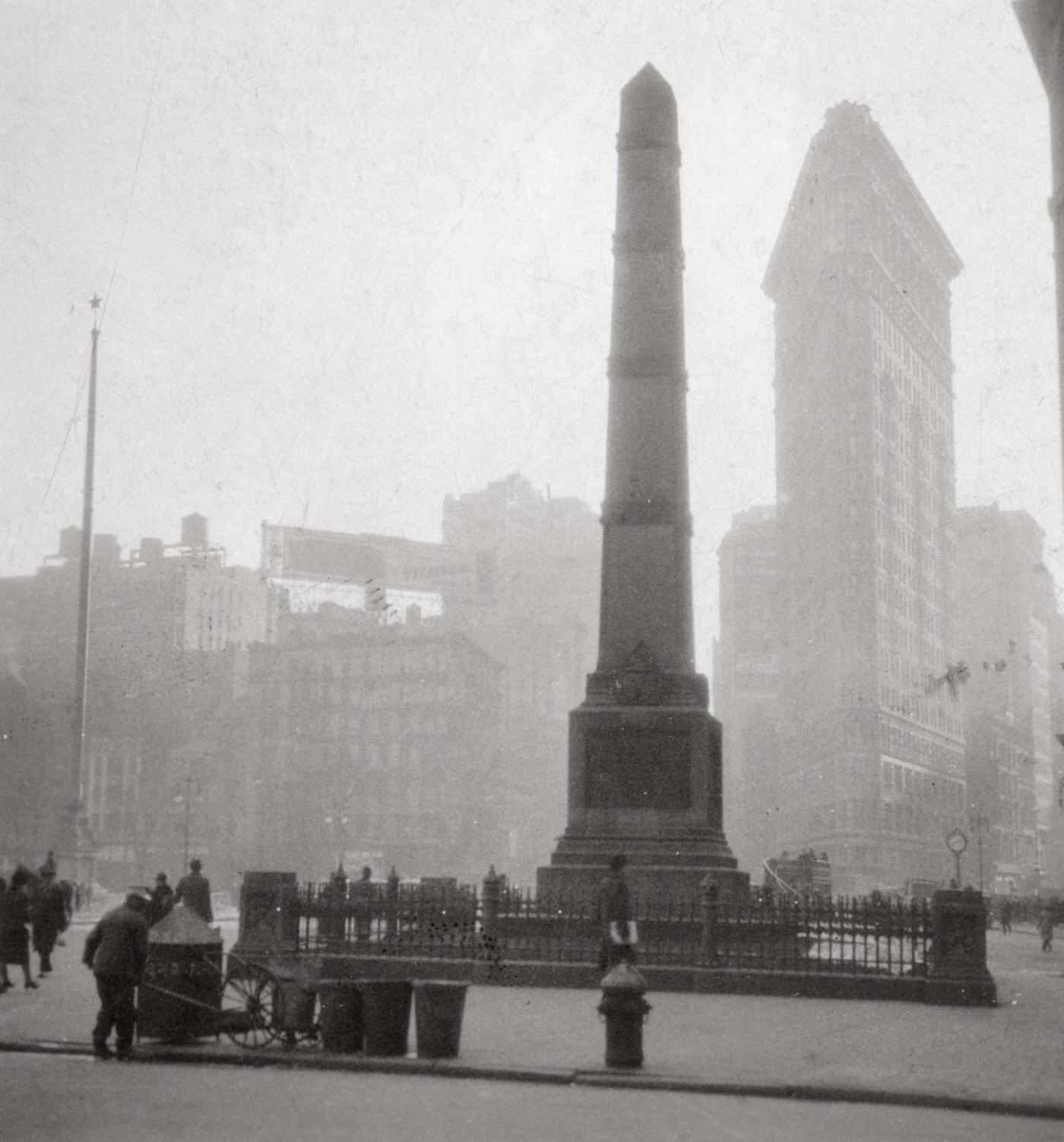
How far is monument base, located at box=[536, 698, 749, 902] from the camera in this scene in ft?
69.6

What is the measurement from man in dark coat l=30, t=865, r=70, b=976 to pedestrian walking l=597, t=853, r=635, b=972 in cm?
807

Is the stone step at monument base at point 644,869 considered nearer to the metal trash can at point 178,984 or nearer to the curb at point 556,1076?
the metal trash can at point 178,984

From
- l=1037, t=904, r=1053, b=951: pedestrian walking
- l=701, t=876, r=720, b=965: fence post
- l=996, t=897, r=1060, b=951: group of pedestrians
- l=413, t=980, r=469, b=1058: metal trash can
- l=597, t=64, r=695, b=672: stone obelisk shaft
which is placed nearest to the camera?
l=413, t=980, r=469, b=1058: metal trash can

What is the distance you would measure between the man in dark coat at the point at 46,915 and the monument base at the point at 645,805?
6.81 meters

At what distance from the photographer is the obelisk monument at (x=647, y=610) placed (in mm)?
21516

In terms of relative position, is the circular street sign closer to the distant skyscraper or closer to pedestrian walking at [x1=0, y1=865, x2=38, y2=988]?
pedestrian walking at [x1=0, y1=865, x2=38, y2=988]

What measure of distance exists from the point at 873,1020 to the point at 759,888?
7.11 m

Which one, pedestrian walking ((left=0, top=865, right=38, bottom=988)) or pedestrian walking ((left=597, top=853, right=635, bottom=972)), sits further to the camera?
pedestrian walking ((left=0, top=865, right=38, bottom=988))

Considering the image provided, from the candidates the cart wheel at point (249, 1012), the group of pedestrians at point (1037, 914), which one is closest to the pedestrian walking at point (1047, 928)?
the group of pedestrians at point (1037, 914)

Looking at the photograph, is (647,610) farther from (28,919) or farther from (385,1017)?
(385,1017)

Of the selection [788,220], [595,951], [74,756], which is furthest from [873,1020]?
[788,220]

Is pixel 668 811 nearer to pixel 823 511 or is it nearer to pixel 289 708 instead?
pixel 289 708

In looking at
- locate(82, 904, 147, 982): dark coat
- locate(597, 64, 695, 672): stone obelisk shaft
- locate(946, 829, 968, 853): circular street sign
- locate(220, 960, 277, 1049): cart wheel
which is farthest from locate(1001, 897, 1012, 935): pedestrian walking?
locate(82, 904, 147, 982): dark coat

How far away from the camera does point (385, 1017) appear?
12633 mm
